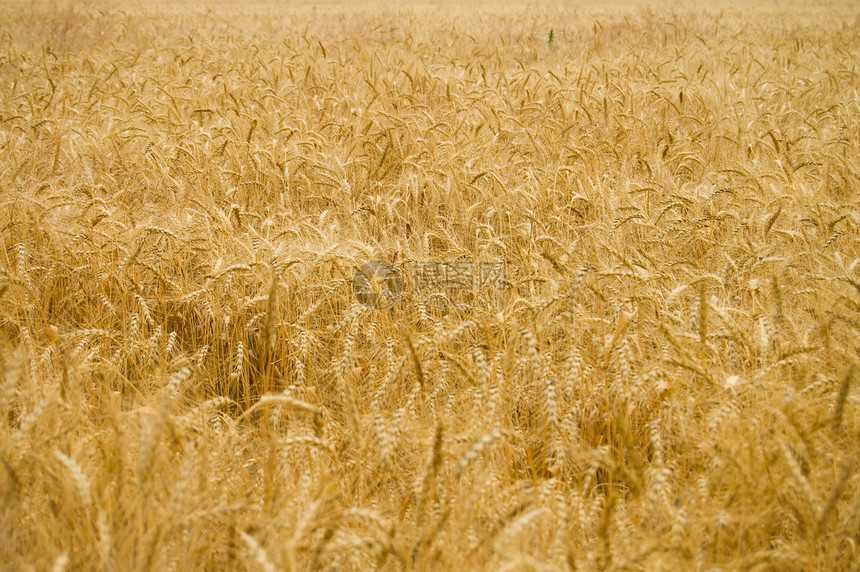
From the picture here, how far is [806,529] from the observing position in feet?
3.39

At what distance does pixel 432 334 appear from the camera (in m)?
1.78

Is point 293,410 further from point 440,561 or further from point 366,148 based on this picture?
point 366,148

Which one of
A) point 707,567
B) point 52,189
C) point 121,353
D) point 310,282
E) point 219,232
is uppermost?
point 52,189

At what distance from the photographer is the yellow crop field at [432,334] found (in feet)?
3.38

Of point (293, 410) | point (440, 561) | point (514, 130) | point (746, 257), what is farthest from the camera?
point (514, 130)

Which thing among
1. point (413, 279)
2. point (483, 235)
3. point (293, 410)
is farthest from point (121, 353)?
point (483, 235)

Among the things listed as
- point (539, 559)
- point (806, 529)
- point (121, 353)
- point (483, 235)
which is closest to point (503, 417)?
point (539, 559)

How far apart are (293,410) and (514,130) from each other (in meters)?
2.78

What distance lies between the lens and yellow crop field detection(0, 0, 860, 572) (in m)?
1.03

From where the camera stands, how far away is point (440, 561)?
99cm

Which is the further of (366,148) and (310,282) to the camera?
(366,148)

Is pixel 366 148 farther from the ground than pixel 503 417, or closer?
farther from the ground

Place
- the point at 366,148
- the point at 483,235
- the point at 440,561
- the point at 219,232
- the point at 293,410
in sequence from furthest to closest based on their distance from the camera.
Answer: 1. the point at 366,148
2. the point at 483,235
3. the point at 219,232
4. the point at 293,410
5. the point at 440,561

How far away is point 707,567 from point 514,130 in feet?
10.1
